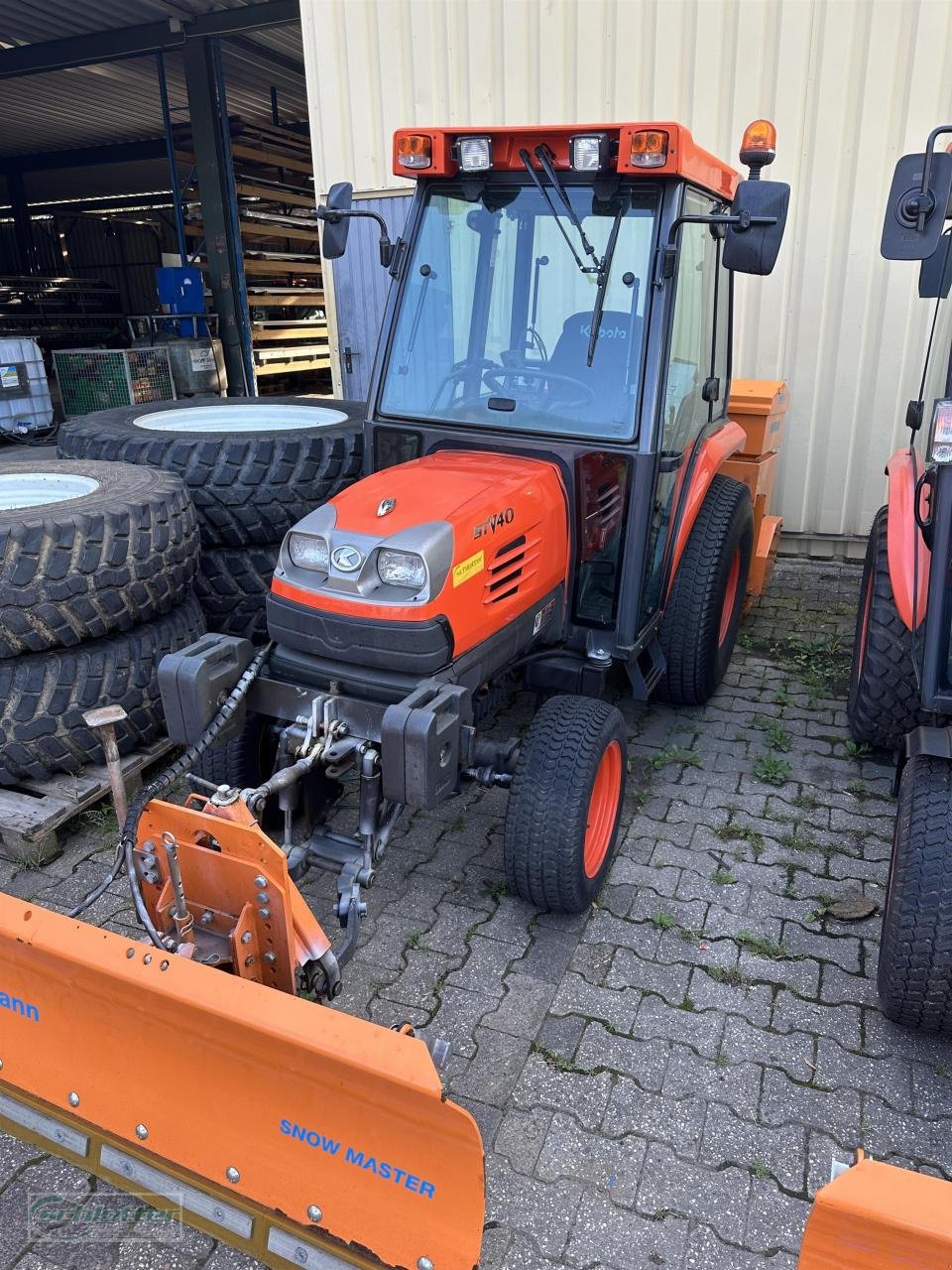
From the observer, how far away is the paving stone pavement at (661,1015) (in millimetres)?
1959

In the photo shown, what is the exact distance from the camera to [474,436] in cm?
304

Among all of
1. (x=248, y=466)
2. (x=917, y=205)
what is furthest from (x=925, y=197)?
(x=248, y=466)

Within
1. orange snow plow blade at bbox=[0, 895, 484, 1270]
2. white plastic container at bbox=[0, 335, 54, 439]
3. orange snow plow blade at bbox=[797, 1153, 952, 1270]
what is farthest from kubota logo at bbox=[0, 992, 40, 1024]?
white plastic container at bbox=[0, 335, 54, 439]

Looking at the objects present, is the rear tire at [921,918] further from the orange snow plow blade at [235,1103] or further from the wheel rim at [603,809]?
the orange snow plow blade at [235,1103]

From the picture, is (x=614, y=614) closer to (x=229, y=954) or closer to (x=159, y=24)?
(x=229, y=954)

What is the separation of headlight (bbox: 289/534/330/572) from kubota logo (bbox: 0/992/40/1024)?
1280 mm

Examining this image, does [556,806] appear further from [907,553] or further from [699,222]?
[699,222]

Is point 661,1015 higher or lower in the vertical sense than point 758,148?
lower

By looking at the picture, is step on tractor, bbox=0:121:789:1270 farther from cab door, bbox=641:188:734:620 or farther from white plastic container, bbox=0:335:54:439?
white plastic container, bbox=0:335:54:439

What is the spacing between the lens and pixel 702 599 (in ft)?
12.1

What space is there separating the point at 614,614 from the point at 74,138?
16900 millimetres

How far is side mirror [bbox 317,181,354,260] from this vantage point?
9.80ft

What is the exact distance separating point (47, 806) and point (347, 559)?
153 centimetres

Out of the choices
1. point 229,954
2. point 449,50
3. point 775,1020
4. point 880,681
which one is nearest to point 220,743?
point 229,954
